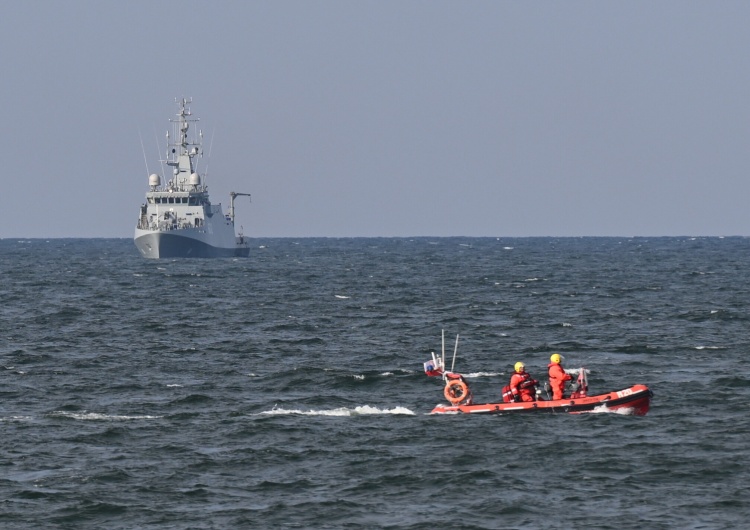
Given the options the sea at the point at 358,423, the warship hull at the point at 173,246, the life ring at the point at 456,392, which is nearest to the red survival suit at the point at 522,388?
the sea at the point at 358,423

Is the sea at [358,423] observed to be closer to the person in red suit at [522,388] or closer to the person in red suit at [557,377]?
the person in red suit at [522,388]

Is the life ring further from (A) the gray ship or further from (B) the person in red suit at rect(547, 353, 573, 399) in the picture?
(A) the gray ship

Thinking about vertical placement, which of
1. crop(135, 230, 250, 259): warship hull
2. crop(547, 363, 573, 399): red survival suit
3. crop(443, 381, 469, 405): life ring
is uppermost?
crop(135, 230, 250, 259): warship hull

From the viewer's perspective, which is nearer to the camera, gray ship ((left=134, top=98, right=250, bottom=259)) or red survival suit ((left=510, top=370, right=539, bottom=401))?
red survival suit ((left=510, top=370, right=539, bottom=401))

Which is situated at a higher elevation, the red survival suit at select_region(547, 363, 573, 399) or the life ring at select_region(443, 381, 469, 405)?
the red survival suit at select_region(547, 363, 573, 399)

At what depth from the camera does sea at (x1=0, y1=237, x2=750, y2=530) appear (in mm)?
23266

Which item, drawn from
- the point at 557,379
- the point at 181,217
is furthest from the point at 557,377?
the point at 181,217

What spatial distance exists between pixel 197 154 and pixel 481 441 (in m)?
133

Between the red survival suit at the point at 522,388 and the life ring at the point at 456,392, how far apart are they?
47.9 inches

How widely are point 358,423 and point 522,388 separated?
171 inches

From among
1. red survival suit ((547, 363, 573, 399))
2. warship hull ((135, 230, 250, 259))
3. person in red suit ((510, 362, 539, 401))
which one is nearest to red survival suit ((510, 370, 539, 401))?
person in red suit ((510, 362, 539, 401))

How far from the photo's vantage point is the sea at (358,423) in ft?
76.3

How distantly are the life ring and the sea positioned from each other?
2.63 ft

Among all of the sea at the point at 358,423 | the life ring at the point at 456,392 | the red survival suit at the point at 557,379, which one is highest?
the red survival suit at the point at 557,379
